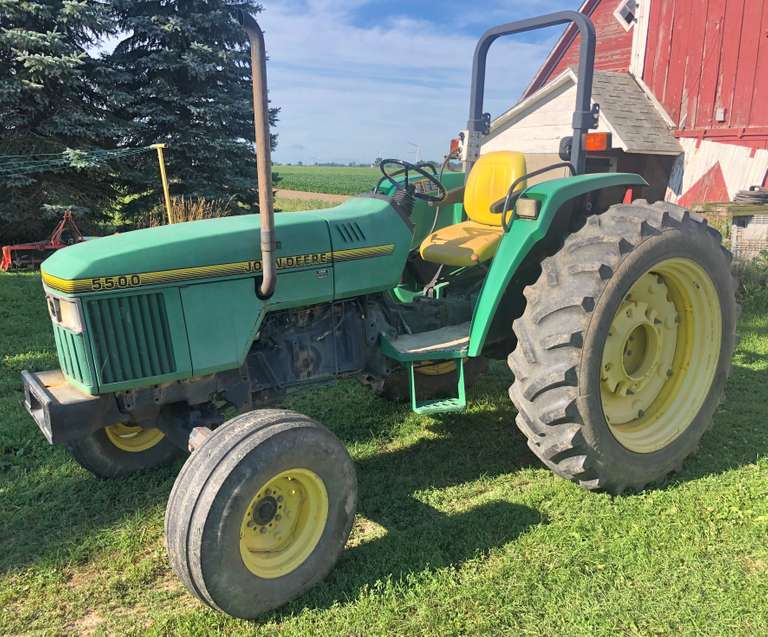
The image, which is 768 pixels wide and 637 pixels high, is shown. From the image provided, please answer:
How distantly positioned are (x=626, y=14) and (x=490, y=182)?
11843 mm

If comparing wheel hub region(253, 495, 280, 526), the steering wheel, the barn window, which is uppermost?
the barn window

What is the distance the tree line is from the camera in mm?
9984

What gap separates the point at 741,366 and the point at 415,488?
3.45 metres

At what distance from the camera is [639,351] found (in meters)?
3.65

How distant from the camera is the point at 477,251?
12.4ft

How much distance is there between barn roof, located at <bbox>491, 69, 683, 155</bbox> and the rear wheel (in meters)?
9.52

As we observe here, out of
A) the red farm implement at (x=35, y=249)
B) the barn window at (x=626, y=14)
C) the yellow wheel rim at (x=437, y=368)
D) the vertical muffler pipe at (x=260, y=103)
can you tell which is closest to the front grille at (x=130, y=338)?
the vertical muffler pipe at (x=260, y=103)

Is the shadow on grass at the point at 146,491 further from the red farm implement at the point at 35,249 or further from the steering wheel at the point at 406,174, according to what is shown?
the red farm implement at the point at 35,249

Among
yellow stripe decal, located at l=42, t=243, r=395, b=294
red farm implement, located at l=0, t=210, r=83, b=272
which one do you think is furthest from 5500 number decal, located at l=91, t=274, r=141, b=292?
red farm implement, located at l=0, t=210, r=83, b=272

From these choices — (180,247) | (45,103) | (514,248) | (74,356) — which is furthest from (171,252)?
(45,103)

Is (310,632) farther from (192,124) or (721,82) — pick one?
(721,82)

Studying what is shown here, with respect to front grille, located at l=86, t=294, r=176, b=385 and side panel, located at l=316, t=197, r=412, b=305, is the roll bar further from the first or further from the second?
front grille, located at l=86, t=294, r=176, b=385

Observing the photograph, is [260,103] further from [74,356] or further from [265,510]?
[265,510]

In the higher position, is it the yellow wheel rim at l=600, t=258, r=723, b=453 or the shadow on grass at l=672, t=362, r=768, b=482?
the yellow wheel rim at l=600, t=258, r=723, b=453
